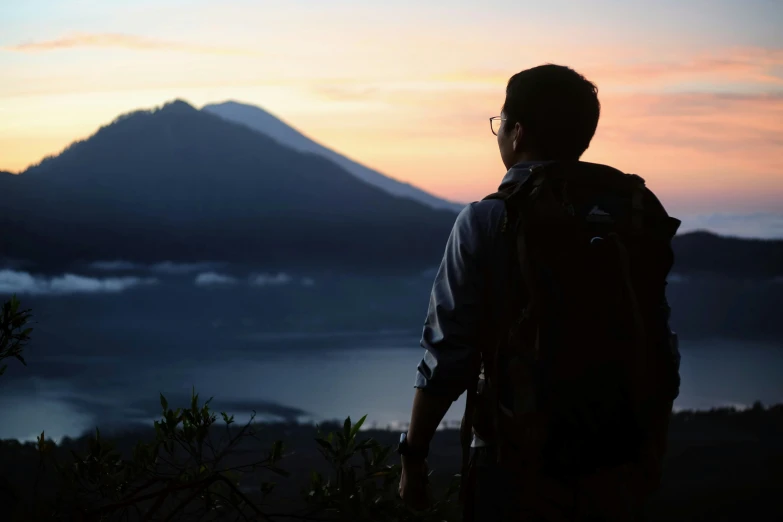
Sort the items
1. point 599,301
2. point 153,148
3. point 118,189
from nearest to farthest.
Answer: point 599,301
point 118,189
point 153,148

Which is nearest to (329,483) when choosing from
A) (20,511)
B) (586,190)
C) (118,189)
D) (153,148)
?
(20,511)

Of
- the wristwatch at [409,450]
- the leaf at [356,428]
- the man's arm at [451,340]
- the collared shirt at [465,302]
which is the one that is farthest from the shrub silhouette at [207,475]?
the collared shirt at [465,302]

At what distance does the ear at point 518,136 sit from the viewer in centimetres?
229

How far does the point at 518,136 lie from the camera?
230cm

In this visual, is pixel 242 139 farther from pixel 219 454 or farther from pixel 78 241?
pixel 219 454

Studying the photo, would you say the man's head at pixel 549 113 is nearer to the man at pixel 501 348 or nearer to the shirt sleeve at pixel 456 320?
the man at pixel 501 348

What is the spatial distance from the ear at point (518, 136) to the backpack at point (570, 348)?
171mm

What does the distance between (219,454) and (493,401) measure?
35.6 inches

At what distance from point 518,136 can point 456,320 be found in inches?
22.3

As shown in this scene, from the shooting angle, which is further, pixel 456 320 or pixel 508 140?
pixel 508 140

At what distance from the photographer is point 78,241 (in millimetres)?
73188

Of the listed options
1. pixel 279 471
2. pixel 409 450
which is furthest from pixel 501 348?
pixel 279 471

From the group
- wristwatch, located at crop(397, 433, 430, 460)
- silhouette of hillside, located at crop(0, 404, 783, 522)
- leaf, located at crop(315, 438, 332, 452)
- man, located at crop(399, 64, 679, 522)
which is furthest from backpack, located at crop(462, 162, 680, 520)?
leaf, located at crop(315, 438, 332, 452)

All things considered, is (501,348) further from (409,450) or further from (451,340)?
(409,450)
